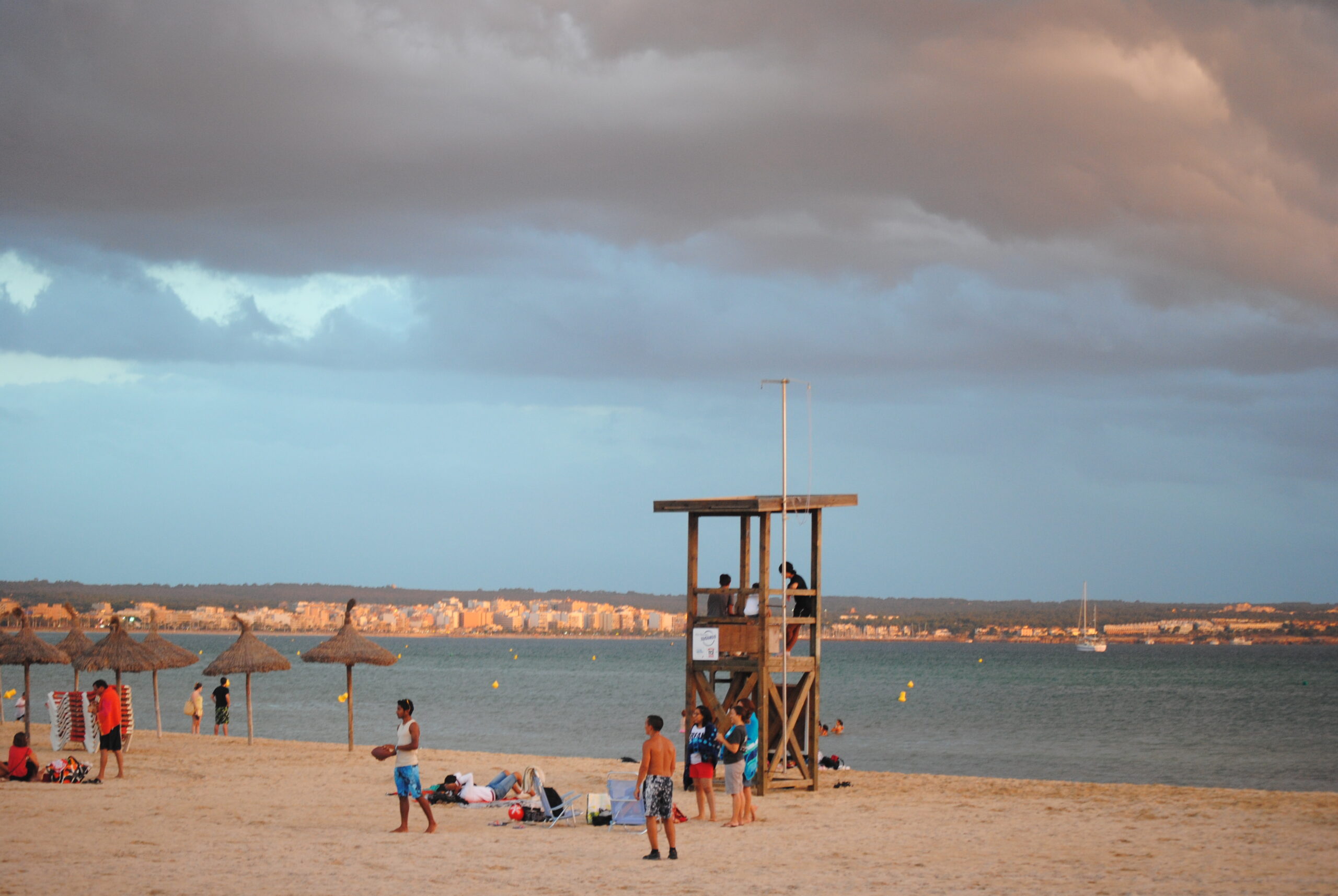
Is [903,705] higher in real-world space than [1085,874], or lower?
lower

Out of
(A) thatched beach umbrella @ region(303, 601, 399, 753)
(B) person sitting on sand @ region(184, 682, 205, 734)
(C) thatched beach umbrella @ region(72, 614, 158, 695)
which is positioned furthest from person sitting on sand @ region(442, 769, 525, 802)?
(B) person sitting on sand @ region(184, 682, 205, 734)

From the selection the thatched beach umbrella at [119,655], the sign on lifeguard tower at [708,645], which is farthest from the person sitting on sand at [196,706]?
the sign on lifeguard tower at [708,645]

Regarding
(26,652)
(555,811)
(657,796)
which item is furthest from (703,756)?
(26,652)

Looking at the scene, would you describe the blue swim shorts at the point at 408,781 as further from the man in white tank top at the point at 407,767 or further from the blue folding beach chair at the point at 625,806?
the blue folding beach chair at the point at 625,806

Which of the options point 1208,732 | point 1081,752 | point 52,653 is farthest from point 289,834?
point 1208,732

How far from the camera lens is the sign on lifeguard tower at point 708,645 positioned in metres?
16.4

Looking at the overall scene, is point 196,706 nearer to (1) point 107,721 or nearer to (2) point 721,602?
(1) point 107,721

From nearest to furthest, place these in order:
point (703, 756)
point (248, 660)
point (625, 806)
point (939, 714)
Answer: point (625, 806) < point (703, 756) < point (248, 660) < point (939, 714)

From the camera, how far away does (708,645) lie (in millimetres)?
16469

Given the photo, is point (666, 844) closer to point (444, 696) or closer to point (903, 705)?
point (903, 705)

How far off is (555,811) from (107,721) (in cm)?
697

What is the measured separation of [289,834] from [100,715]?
5578 millimetres

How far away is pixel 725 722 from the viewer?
16.2 m

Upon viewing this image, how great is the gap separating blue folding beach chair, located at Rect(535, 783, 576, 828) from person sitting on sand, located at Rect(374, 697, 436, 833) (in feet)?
4.66
